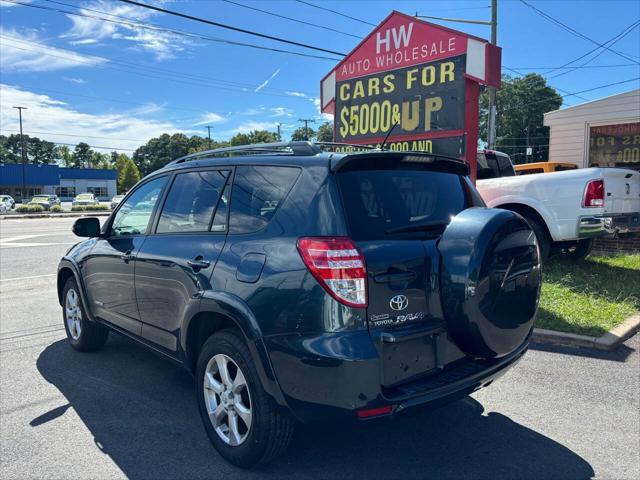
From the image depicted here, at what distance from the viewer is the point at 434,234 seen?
293 centimetres

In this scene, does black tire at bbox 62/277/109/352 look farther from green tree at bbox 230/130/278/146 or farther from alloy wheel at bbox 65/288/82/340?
green tree at bbox 230/130/278/146

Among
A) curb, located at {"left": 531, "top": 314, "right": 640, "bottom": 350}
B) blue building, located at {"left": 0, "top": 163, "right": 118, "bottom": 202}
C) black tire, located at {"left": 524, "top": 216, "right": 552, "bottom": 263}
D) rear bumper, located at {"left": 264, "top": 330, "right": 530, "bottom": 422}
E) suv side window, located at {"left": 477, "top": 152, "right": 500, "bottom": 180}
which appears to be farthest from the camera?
blue building, located at {"left": 0, "top": 163, "right": 118, "bottom": 202}

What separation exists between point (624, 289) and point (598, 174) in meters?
1.59

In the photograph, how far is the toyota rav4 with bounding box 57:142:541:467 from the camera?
2.52 meters

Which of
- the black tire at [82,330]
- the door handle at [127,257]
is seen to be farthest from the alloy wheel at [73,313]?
the door handle at [127,257]

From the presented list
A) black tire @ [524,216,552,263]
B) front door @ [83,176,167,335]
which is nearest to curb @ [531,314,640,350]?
black tire @ [524,216,552,263]

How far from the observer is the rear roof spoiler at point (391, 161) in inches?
111

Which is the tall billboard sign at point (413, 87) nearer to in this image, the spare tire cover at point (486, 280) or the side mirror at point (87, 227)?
the spare tire cover at point (486, 280)

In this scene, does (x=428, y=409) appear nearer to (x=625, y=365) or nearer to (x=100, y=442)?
(x=100, y=442)

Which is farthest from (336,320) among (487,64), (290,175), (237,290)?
(487,64)

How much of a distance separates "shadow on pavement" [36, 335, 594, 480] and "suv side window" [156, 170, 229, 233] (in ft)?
4.43

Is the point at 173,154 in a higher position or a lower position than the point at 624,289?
higher

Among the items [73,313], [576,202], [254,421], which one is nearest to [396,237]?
[254,421]

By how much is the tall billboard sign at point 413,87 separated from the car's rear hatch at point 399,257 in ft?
14.6
